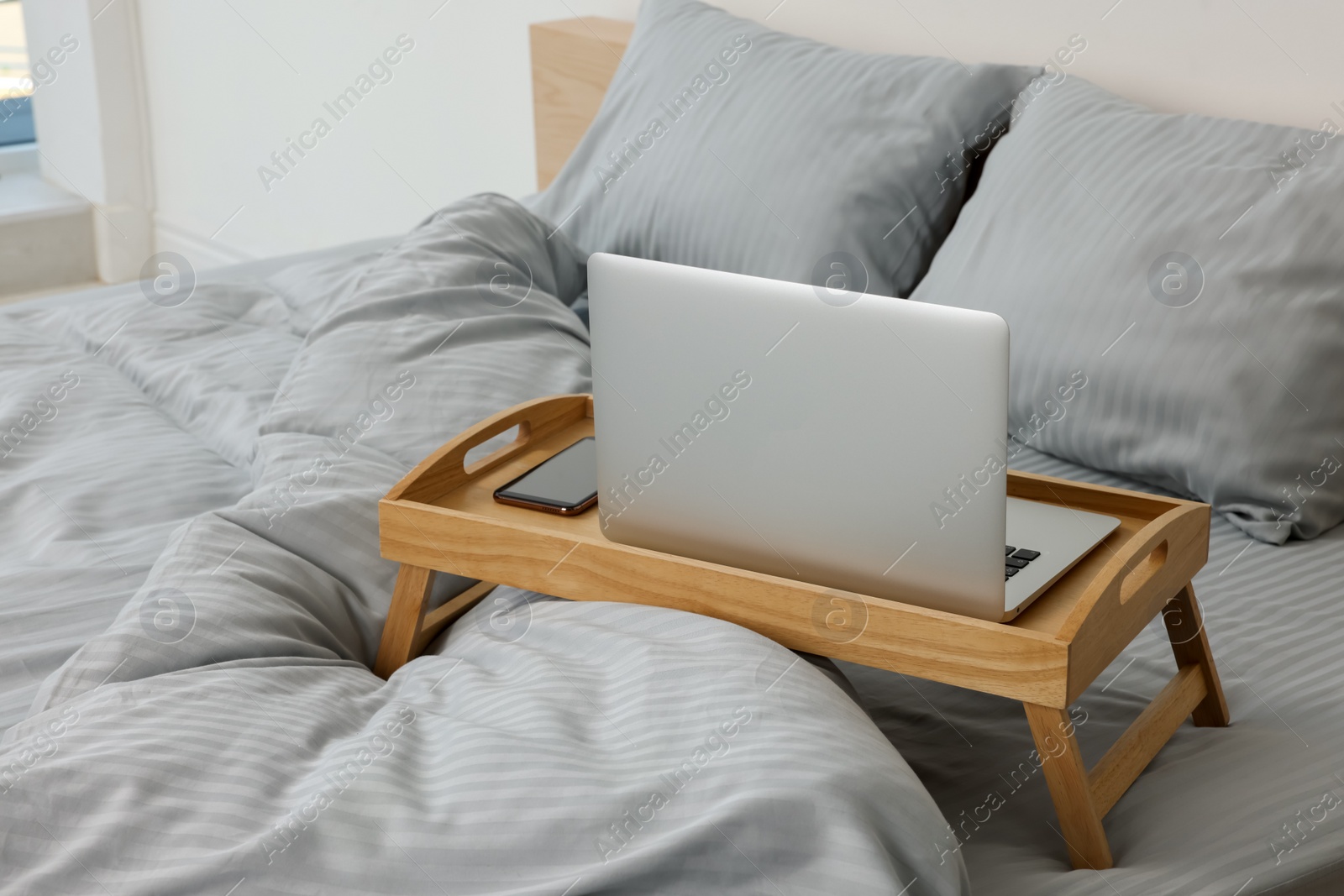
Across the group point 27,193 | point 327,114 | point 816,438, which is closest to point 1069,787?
point 816,438

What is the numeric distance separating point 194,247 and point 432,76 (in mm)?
1312

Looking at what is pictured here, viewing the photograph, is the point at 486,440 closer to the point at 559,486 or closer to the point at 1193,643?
the point at 559,486

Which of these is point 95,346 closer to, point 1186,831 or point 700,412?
point 700,412

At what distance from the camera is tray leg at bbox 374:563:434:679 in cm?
98

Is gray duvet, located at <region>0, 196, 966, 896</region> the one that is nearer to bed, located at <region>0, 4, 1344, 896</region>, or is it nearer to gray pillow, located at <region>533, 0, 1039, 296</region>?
bed, located at <region>0, 4, 1344, 896</region>

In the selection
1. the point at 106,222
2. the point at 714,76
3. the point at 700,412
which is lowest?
the point at 106,222

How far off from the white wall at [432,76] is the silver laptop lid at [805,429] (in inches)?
38.2

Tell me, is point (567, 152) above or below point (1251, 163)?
below

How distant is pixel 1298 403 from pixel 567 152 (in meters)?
1.54

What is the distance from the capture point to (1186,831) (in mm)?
809

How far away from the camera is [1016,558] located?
2.81 ft

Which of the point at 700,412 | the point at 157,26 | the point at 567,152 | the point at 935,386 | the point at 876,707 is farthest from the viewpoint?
the point at 157,26

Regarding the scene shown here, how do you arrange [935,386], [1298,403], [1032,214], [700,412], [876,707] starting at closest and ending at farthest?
1. [935,386]
2. [700,412]
3. [876,707]
4. [1298,403]
5. [1032,214]

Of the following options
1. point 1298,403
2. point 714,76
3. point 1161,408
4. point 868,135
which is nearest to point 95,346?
point 714,76
